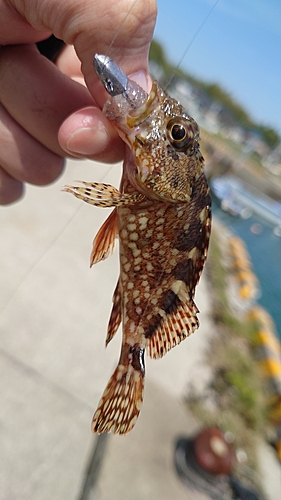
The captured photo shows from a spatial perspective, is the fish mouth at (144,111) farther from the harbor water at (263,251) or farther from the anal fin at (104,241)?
the harbor water at (263,251)

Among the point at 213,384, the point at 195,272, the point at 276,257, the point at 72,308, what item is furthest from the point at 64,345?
the point at 276,257

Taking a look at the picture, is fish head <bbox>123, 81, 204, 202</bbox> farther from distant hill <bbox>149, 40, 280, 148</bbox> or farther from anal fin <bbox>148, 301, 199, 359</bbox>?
anal fin <bbox>148, 301, 199, 359</bbox>

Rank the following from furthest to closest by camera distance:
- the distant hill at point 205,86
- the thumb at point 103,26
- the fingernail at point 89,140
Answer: the distant hill at point 205,86 < the fingernail at point 89,140 < the thumb at point 103,26

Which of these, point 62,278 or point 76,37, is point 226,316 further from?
point 76,37

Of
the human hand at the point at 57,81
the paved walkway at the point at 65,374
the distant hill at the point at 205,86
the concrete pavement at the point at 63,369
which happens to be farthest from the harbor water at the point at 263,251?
the human hand at the point at 57,81

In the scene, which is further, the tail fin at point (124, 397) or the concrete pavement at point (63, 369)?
the concrete pavement at point (63, 369)

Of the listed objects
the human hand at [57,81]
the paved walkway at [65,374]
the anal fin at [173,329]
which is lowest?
the paved walkway at [65,374]

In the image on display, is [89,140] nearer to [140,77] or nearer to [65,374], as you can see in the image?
[140,77]

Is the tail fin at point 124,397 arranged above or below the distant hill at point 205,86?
below

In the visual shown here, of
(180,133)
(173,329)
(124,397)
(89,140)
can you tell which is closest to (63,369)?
(124,397)
